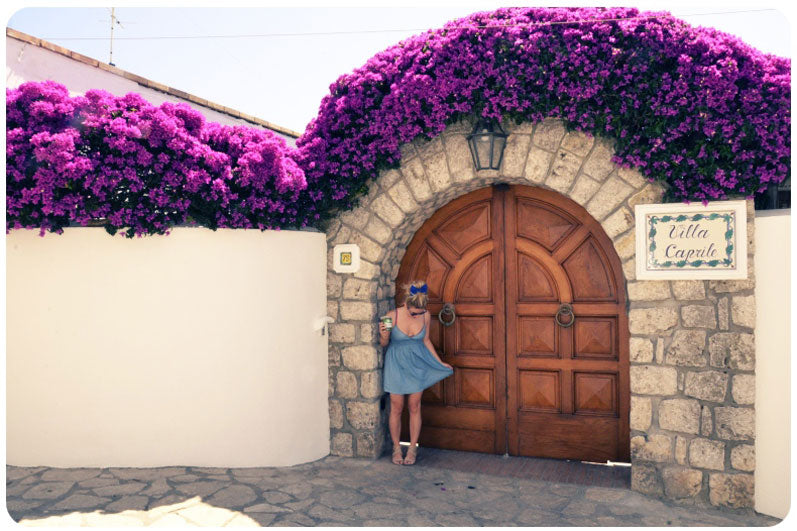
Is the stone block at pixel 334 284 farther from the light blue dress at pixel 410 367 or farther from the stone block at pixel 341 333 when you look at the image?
the light blue dress at pixel 410 367

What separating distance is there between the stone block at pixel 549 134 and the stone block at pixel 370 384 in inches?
94.6

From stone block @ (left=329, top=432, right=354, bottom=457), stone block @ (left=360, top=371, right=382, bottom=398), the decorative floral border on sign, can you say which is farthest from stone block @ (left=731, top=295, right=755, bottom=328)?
stone block @ (left=329, top=432, right=354, bottom=457)

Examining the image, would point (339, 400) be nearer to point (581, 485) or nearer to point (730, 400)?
point (581, 485)

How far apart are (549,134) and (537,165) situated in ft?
0.83

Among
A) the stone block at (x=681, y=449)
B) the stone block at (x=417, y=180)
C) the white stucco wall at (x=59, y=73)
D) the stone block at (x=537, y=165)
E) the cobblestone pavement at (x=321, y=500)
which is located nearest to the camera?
the cobblestone pavement at (x=321, y=500)

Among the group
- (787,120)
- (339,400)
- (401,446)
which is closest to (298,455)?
(339,400)

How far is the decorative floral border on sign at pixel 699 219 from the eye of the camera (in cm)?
395

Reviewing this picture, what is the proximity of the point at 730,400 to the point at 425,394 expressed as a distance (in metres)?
2.49

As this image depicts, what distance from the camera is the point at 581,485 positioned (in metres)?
4.39

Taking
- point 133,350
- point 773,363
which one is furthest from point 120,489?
point 773,363

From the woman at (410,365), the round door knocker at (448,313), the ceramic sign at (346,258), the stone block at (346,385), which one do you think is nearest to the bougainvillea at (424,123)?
the ceramic sign at (346,258)

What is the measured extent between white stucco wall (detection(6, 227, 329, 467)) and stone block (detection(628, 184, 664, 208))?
301cm

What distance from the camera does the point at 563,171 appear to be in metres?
4.51

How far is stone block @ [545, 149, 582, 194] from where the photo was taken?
4469 millimetres
